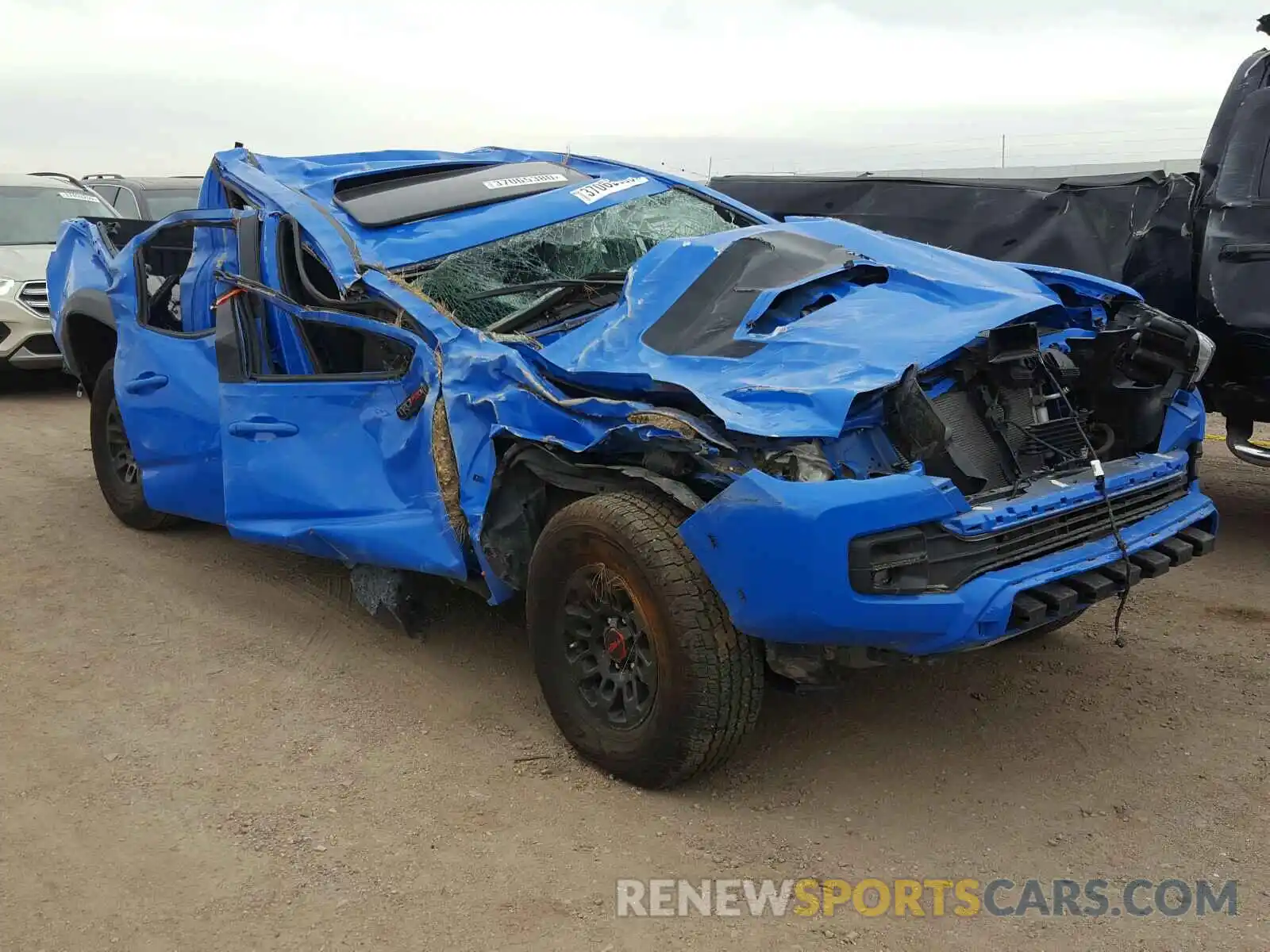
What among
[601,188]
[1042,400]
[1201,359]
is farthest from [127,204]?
[1201,359]

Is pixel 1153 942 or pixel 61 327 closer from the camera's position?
pixel 1153 942

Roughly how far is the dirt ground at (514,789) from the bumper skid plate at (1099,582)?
0.62 m

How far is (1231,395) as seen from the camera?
562cm

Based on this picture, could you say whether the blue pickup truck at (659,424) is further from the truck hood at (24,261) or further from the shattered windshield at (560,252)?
the truck hood at (24,261)

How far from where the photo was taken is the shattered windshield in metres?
4.05

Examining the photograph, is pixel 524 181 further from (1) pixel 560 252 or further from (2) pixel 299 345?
(2) pixel 299 345

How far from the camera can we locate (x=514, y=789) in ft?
11.0

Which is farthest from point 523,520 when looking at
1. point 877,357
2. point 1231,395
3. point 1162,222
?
point 1162,222

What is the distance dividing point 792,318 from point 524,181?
172 cm

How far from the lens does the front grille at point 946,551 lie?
2.78 m

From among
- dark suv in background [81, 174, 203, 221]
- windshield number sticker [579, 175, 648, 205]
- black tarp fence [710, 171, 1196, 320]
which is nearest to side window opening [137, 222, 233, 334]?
windshield number sticker [579, 175, 648, 205]

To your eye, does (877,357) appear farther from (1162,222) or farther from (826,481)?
(1162,222)

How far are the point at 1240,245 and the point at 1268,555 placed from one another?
58.7 inches

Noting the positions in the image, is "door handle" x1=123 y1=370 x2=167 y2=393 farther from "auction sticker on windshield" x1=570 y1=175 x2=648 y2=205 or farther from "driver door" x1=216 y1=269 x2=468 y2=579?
"auction sticker on windshield" x1=570 y1=175 x2=648 y2=205
